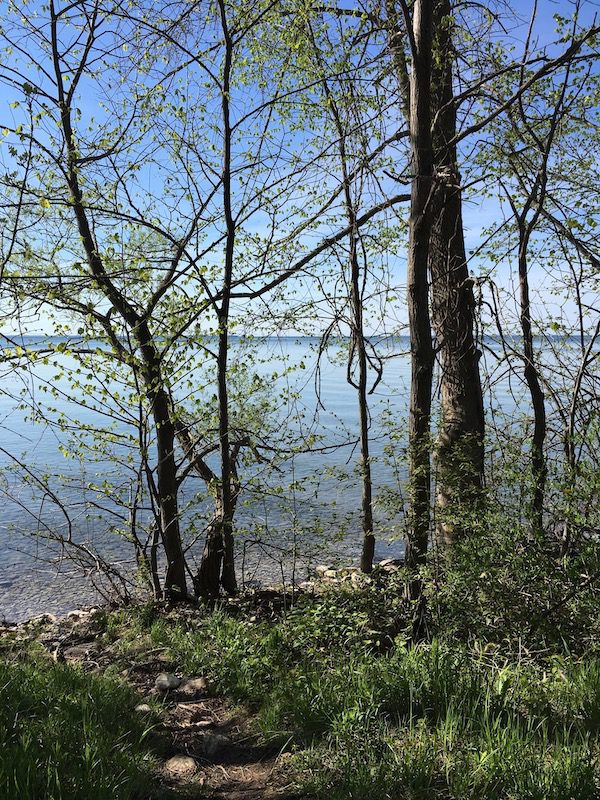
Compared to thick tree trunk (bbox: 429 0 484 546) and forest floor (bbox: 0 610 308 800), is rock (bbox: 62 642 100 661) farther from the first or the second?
thick tree trunk (bbox: 429 0 484 546)

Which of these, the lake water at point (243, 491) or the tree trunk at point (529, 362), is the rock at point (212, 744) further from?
the tree trunk at point (529, 362)

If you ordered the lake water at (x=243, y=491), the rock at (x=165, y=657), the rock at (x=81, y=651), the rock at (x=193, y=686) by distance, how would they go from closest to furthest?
1. the rock at (x=193, y=686)
2. the rock at (x=165, y=657)
3. the rock at (x=81, y=651)
4. the lake water at (x=243, y=491)

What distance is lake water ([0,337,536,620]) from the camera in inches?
238

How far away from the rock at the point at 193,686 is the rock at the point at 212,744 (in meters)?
0.77

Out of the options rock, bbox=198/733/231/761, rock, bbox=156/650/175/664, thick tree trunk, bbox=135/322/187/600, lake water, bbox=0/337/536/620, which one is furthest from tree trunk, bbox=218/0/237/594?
rock, bbox=198/733/231/761

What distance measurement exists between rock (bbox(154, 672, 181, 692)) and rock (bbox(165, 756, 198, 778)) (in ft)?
3.79

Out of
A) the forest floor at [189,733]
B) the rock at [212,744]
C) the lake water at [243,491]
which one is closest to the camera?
the forest floor at [189,733]

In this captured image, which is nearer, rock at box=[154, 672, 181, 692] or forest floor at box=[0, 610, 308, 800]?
forest floor at box=[0, 610, 308, 800]

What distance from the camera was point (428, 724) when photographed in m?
3.19

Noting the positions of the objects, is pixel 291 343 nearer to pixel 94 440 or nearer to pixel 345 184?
pixel 345 184

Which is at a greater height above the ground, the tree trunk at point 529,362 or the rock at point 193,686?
the tree trunk at point 529,362

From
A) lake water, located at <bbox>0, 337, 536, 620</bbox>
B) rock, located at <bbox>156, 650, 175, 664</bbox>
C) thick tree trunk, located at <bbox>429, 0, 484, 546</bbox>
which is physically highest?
thick tree trunk, located at <bbox>429, 0, 484, 546</bbox>

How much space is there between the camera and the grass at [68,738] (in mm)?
2404

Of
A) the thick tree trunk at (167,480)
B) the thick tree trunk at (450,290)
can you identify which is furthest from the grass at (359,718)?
the thick tree trunk at (450,290)
